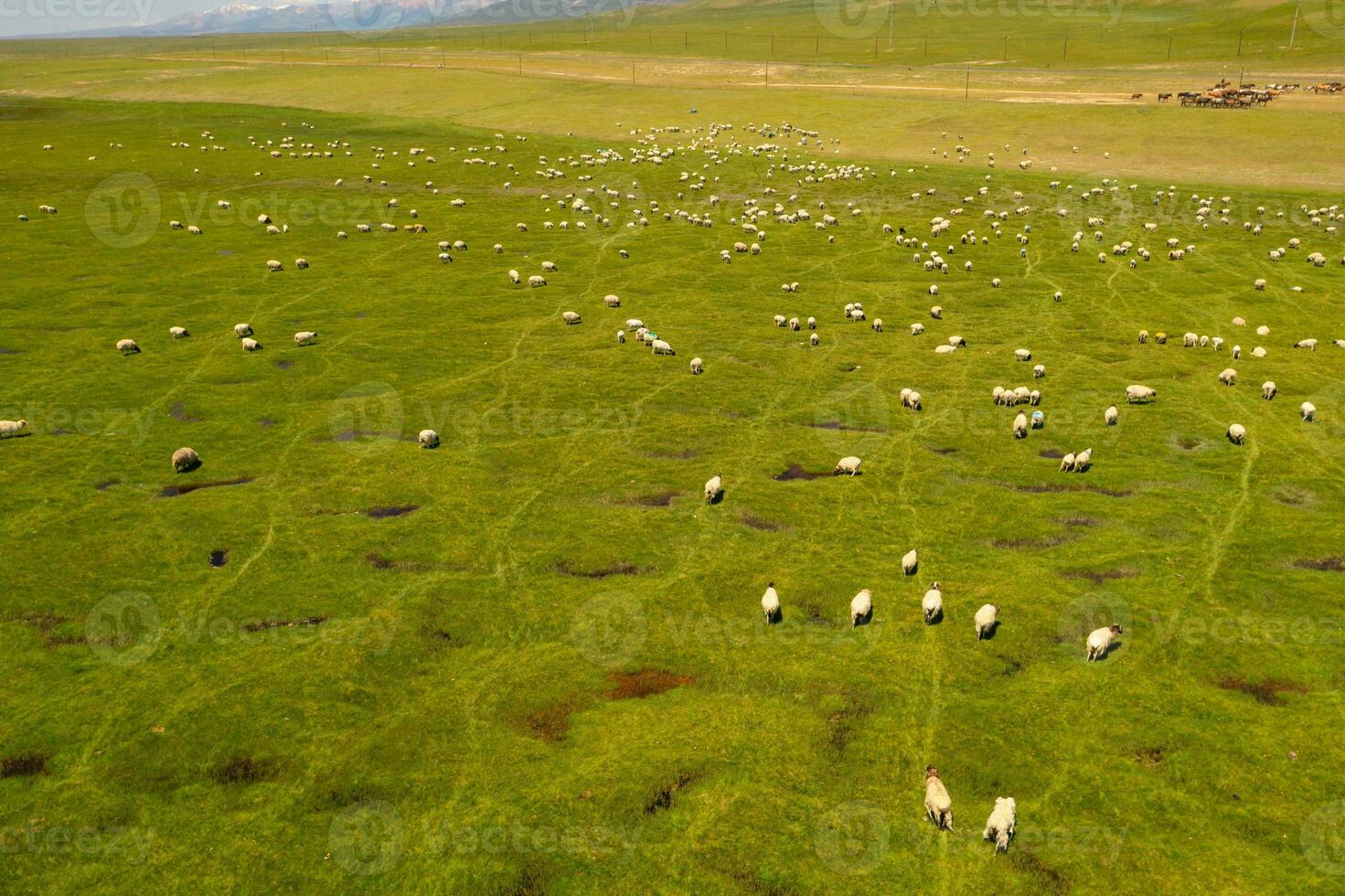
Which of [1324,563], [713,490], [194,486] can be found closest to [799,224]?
[713,490]

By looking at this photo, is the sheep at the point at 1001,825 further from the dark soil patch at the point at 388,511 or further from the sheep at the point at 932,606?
the dark soil patch at the point at 388,511

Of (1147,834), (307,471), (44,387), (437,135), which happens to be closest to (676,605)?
(1147,834)

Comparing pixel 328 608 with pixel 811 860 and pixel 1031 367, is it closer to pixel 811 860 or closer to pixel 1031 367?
pixel 811 860

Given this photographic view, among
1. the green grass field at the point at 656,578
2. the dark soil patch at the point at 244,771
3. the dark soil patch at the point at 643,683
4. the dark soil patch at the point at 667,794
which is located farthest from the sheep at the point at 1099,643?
the dark soil patch at the point at 244,771

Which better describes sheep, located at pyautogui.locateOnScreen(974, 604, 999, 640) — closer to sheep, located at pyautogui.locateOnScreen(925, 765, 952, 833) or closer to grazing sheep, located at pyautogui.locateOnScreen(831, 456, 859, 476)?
sheep, located at pyautogui.locateOnScreen(925, 765, 952, 833)

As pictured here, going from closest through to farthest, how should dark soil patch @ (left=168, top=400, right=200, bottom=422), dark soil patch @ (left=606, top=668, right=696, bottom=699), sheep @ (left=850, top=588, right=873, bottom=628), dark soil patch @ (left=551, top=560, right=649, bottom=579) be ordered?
dark soil patch @ (left=606, top=668, right=696, bottom=699) → sheep @ (left=850, top=588, right=873, bottom=628) → dark soil patch @ (left=551, top=560, right=649, bottom=579) → dark soil patch @ (left=168, top=400, right=200, bottom=422)

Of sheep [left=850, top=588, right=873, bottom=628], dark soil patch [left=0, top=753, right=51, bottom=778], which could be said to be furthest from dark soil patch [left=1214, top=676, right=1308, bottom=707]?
dark soil patch [left=0, top=753, right=51, bottom=778]
